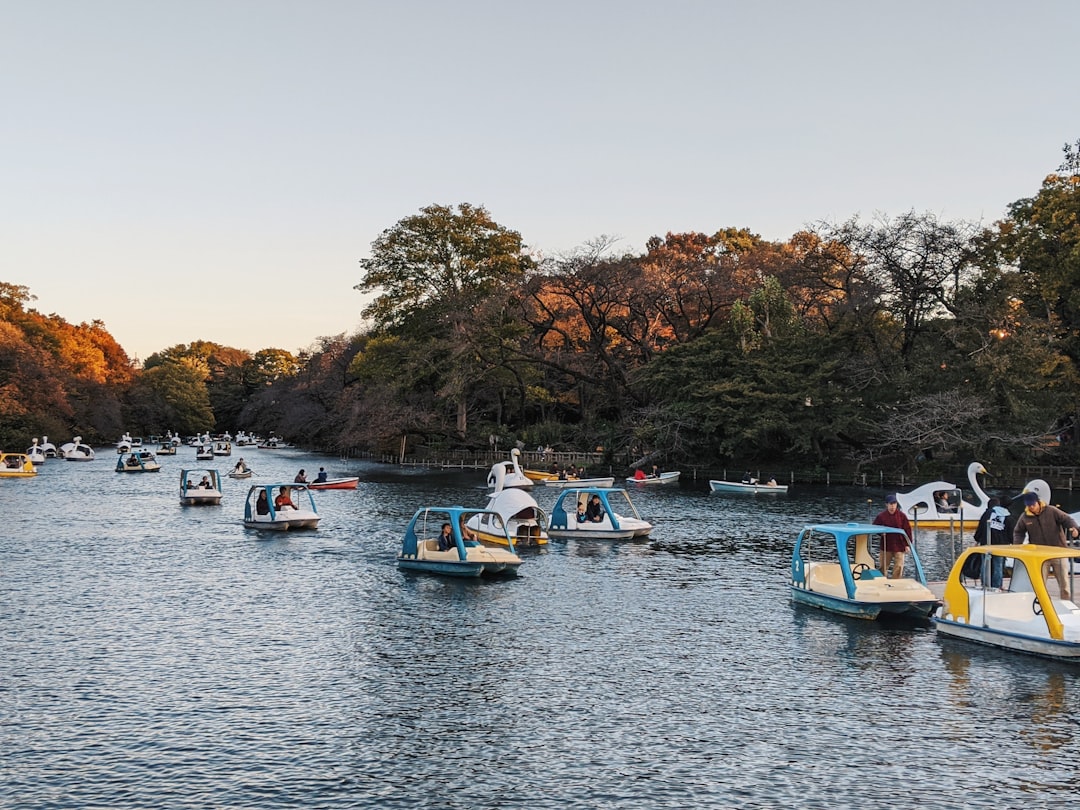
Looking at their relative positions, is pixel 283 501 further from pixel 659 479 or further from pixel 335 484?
pixel 659 479

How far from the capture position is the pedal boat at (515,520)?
39.7 meters

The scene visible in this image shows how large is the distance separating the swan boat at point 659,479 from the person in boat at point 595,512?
34.1 meters

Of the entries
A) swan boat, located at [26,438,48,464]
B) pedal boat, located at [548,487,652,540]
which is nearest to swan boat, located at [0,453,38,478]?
swan boat, located at [26,438,48,464]

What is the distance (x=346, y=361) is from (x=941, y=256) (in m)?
95.3

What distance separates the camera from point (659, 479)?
78625 millimetres

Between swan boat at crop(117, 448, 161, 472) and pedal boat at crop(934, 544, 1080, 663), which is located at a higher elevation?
swan boat at crop(117, 448, 161, 472)

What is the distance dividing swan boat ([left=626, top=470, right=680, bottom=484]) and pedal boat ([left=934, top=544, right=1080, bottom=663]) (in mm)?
53801

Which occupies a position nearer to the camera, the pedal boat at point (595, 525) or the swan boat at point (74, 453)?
the pedal boat at point (595, 525)

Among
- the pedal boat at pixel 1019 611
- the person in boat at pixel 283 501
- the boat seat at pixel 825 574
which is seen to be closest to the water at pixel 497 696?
the pedal boat at pixel 1019 611

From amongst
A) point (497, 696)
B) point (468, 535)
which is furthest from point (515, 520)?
point (497, 696)

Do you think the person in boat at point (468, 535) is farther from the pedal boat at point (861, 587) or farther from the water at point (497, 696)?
the pedal boat at point (861, 587)

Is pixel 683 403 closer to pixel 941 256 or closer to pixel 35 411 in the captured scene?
pixel 941 256

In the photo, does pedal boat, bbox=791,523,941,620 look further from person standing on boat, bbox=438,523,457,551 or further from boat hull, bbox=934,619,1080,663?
person standing on boat, bbox=438,523,457,551

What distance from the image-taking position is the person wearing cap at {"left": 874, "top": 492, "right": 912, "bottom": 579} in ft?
87.6
